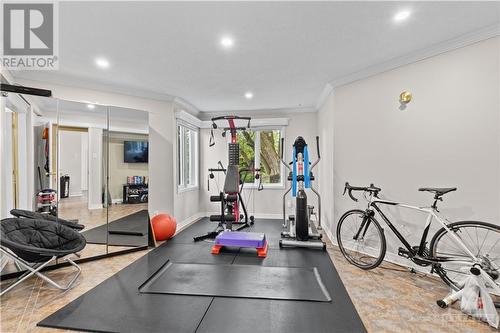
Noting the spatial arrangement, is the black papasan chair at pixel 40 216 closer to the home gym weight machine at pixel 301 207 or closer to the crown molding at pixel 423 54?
the home gym weight machine at pixel 301 207

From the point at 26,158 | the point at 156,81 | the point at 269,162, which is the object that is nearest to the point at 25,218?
the point at 26,158

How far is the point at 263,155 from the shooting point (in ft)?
19.9

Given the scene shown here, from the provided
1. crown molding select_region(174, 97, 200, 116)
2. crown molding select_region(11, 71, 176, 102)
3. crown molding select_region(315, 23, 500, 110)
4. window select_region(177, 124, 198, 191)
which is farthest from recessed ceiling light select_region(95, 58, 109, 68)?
crown molding select_region(315, 23, 500, 110)

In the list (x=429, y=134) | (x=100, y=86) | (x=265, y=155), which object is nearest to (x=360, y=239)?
(x=429, y=134)

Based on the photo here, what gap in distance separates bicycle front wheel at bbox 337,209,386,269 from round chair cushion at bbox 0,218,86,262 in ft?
10.4

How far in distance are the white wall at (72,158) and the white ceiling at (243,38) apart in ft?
3.11

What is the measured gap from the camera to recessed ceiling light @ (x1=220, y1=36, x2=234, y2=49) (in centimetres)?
254

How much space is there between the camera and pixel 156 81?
380cm

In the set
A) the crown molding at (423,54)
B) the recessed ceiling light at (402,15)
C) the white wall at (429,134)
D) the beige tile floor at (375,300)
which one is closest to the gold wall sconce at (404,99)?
the white wall at (429,134)

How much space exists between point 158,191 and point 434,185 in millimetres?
4203

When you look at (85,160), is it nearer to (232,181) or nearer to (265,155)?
(232,181)

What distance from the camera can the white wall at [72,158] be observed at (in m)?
3.05

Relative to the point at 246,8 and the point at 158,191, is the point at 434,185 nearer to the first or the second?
the point at 246,8

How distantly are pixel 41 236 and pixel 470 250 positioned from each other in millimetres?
4508
